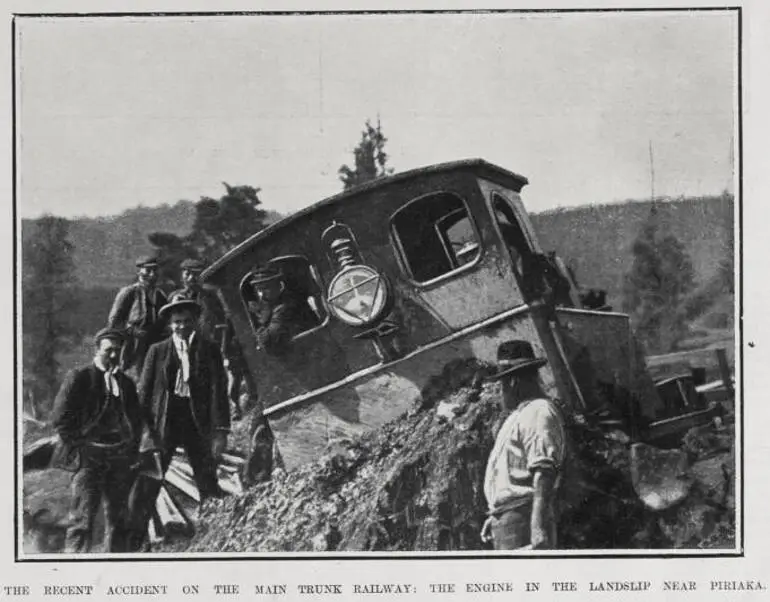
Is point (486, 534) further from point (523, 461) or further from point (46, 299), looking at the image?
point (46, 299)

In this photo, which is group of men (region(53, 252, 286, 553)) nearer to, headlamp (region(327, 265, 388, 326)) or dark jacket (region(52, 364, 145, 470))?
dark jacket (region(52, 364, 145, 470))

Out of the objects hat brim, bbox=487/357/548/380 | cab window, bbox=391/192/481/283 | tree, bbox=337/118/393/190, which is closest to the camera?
hat brim, bbox=487/357/548/380

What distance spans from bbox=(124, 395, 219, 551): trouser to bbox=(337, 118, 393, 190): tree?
200 cm

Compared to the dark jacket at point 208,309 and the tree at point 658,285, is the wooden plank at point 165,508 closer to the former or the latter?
the dark jacket at point 208,309

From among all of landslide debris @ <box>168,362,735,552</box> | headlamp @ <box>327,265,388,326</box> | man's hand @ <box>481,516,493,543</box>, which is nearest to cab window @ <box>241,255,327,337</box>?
headlamp @ <box>327,265,388,326</box>

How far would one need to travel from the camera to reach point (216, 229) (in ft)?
27.8

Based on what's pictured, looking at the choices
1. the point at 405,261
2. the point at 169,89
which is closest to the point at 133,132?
the point at 169,89

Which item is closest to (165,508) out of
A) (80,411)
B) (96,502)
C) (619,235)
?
(96,502)

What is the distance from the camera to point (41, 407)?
8.49 m

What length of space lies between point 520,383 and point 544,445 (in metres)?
0.46

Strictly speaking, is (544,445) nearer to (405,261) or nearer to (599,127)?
→ (405,261)

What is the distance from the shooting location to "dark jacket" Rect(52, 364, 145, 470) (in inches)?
333

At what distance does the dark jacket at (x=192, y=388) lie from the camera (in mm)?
8508

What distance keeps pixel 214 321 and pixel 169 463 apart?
1.08m
